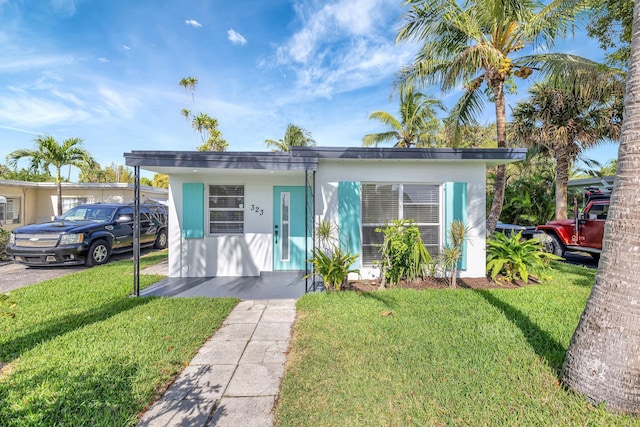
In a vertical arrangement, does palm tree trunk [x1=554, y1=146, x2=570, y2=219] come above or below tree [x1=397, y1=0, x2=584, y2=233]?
below

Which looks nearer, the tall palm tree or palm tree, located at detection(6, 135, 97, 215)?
the tall palm tree

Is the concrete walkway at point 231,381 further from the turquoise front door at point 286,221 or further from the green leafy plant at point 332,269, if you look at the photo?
the turquoise front door at point 286,221

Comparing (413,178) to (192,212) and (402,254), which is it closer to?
(402,254)

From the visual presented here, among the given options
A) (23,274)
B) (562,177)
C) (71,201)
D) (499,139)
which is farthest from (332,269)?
(71,201)

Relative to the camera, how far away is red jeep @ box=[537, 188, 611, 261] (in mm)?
8180

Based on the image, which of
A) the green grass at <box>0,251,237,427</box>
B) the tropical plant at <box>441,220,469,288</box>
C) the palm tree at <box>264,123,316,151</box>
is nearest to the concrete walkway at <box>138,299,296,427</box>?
the green grass at <box>0,251,237,427</box>

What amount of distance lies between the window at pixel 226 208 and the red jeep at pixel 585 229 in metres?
10.0

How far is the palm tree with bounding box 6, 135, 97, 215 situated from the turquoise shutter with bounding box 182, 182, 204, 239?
11.7m

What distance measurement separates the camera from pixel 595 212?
27.5 ft

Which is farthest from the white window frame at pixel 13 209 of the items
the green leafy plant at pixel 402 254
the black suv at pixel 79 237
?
the green leafy plant at pixel 402 254

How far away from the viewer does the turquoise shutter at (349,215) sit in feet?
19.8

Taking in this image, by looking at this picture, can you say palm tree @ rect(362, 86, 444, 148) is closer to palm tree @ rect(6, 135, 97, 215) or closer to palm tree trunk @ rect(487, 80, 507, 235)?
palm tree trunk @ rect(487, 80, 507, 235)

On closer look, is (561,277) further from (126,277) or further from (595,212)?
(126,277)

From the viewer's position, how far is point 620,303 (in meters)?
2.18
